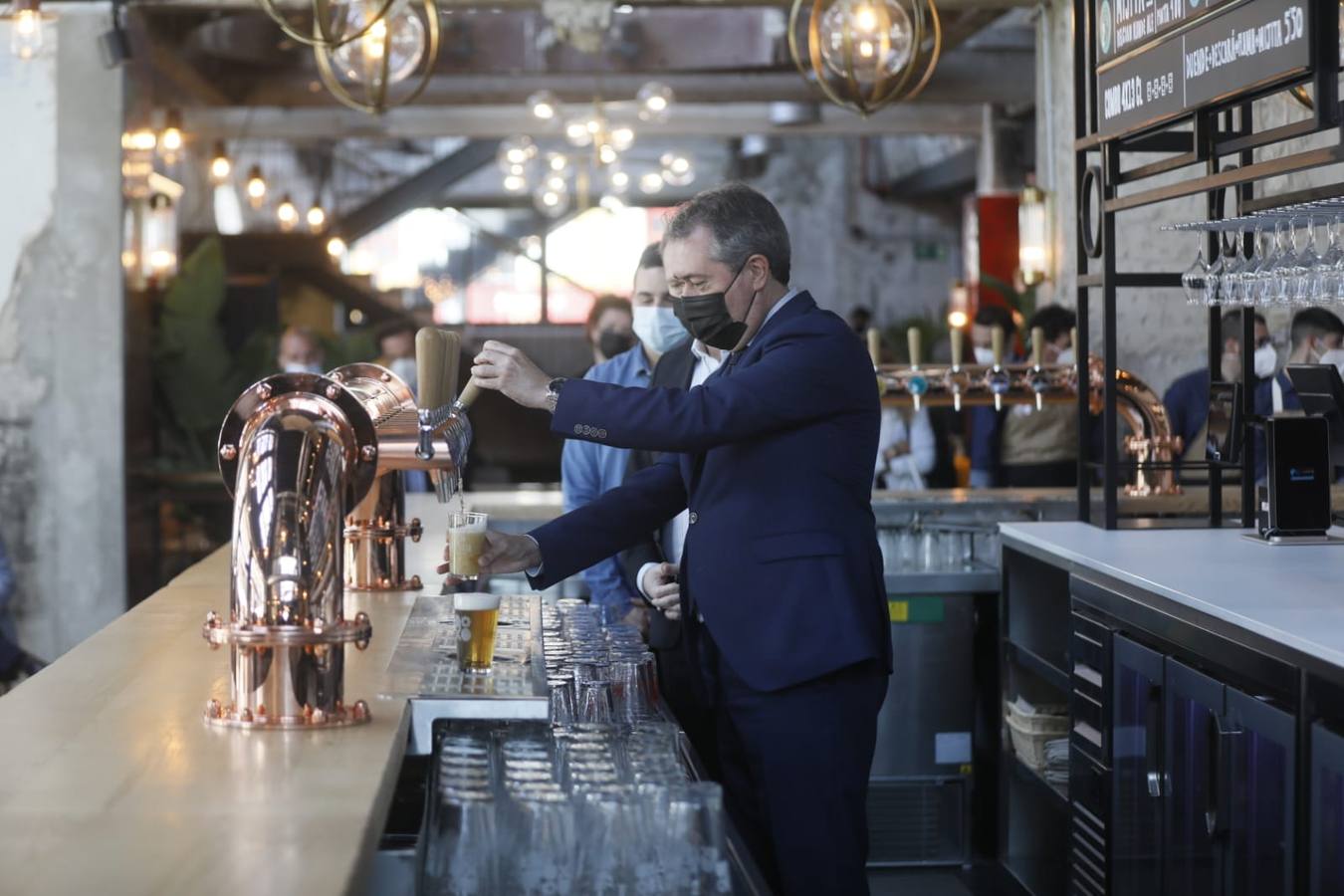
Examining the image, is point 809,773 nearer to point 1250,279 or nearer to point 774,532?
point 774,532

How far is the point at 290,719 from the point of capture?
212cm

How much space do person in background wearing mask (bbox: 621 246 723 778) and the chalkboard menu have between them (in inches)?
52.9

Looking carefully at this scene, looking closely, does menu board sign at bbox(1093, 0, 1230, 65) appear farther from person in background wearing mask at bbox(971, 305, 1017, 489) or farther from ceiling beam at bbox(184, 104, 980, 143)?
ceiling beam at bbox(184, 104, 980, 143)

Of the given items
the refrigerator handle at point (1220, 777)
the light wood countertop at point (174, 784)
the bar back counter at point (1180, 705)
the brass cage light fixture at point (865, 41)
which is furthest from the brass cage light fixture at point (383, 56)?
the refrigerator handle at point (1220, 777)

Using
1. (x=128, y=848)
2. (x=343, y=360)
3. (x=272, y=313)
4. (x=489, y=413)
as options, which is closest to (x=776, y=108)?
(x=489, y=413)

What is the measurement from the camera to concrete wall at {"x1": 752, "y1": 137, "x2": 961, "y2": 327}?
2031 cm

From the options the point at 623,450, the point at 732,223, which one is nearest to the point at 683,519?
the point at 623,450

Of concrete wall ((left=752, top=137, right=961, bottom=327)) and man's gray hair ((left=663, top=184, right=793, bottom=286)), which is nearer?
man's gray hair ((left=663, top=184, right=793, bottom=286))

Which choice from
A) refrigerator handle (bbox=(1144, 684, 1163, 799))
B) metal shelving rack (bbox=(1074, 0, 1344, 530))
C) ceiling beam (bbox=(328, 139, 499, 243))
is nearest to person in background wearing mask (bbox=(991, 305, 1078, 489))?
metal shelving rack (bbox=(1074, 0, 1344, 530))

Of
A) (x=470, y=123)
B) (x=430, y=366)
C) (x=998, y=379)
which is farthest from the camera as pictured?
(x=470, y=123)

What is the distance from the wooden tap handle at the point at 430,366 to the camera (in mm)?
2496

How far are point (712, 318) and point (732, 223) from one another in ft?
0.60

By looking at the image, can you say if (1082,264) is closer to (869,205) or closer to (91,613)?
(91,613)

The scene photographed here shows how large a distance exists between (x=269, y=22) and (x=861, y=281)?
35.0 feet
